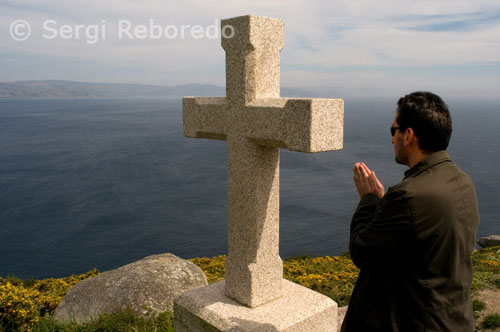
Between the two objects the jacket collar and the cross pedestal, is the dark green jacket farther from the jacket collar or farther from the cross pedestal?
the cross pedestal

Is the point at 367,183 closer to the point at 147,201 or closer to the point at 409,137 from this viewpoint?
the point at 409,137

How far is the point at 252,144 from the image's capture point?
427cm

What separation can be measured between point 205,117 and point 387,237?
2941 millimetres

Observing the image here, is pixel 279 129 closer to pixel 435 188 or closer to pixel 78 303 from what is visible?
pixel 435 188

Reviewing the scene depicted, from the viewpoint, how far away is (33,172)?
2089 inches

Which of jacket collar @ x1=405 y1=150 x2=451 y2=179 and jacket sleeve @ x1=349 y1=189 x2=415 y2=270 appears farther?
jacket collar @ x1=405 y1=150 x2=451 y2=179

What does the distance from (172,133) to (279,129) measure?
3550 inches

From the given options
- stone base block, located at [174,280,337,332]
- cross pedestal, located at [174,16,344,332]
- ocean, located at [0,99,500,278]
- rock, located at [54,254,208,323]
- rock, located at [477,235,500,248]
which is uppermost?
cross pedestal, located at [174,16,344,332]

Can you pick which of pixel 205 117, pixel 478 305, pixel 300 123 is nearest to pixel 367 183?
pixel 300 123

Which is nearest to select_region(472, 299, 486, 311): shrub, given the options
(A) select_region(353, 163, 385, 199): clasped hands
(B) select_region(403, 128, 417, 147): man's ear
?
(A) select_region(353, 163, 385, 199): clasped hands

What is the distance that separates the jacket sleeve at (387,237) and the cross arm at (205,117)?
241 centimetres

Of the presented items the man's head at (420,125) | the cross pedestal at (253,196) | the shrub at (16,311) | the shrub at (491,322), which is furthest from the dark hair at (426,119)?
the shrub at (16,311)

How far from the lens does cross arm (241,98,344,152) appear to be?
11.7ft

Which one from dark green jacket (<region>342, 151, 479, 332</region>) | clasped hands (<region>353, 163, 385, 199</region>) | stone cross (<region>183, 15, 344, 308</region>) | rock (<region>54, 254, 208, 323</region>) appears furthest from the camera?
rock (<region>54, 254, 208, 323</region>)
